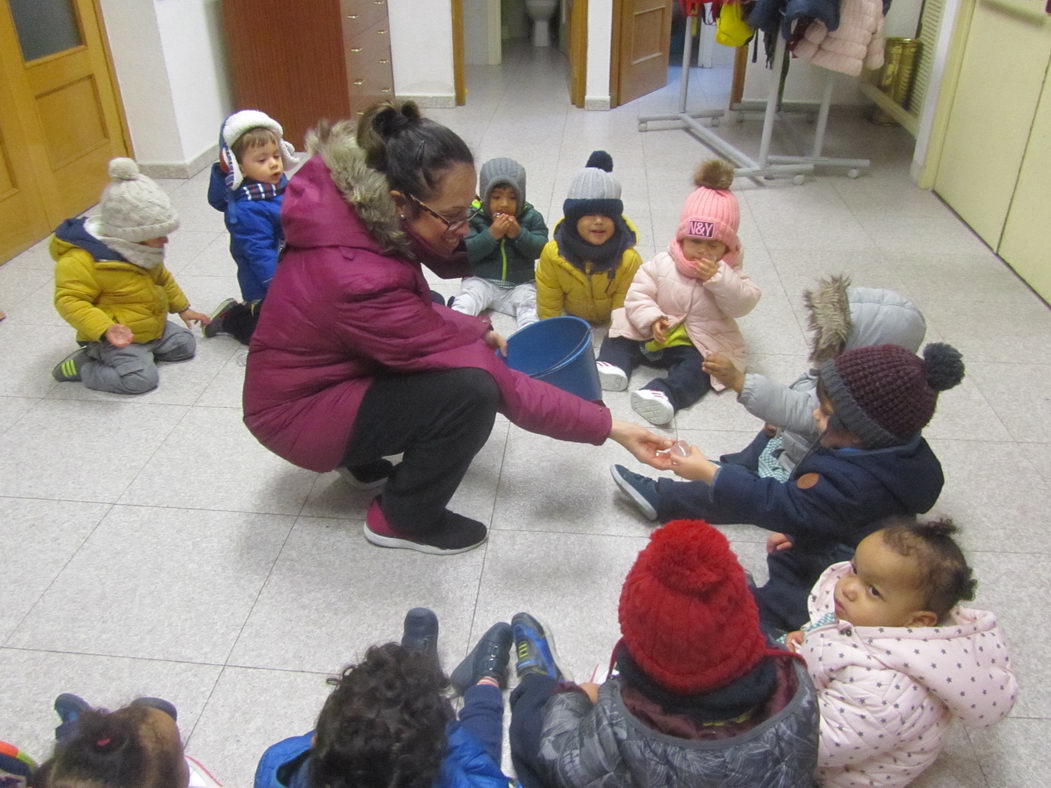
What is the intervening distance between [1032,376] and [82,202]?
154 inches

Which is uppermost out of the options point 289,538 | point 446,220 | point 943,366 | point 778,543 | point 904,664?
point 446,220

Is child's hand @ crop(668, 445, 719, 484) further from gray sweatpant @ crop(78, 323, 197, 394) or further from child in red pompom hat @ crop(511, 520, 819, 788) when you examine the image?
gray sweatpant @ crop(78, 323, 197, 394)

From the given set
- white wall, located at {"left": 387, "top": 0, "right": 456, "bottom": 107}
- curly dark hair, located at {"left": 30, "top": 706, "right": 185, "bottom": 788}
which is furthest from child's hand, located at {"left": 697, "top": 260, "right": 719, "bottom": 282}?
white wall, located at {"left": 387, "top": 0, "right": 456, "bottom": 107}

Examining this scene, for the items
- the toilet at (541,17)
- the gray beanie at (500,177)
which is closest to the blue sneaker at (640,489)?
the gray beanie at (500,177)

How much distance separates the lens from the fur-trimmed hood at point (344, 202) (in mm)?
1595

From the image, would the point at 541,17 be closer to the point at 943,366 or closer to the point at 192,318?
the point at 192,318

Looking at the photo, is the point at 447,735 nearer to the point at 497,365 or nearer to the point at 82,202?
the point at 497,365

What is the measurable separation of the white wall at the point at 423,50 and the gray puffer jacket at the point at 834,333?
4427 millimetres

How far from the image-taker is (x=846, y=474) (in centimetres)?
152

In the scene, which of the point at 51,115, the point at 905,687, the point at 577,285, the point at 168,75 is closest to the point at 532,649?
the point at 905,687

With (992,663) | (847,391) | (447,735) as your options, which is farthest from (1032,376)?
(447,735)

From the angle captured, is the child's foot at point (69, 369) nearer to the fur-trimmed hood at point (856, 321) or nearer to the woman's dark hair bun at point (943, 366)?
the fur-trimmed hood at point (856, 321)

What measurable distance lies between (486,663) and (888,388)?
87cm

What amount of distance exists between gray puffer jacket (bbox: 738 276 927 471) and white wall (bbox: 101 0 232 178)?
11.6 ft
